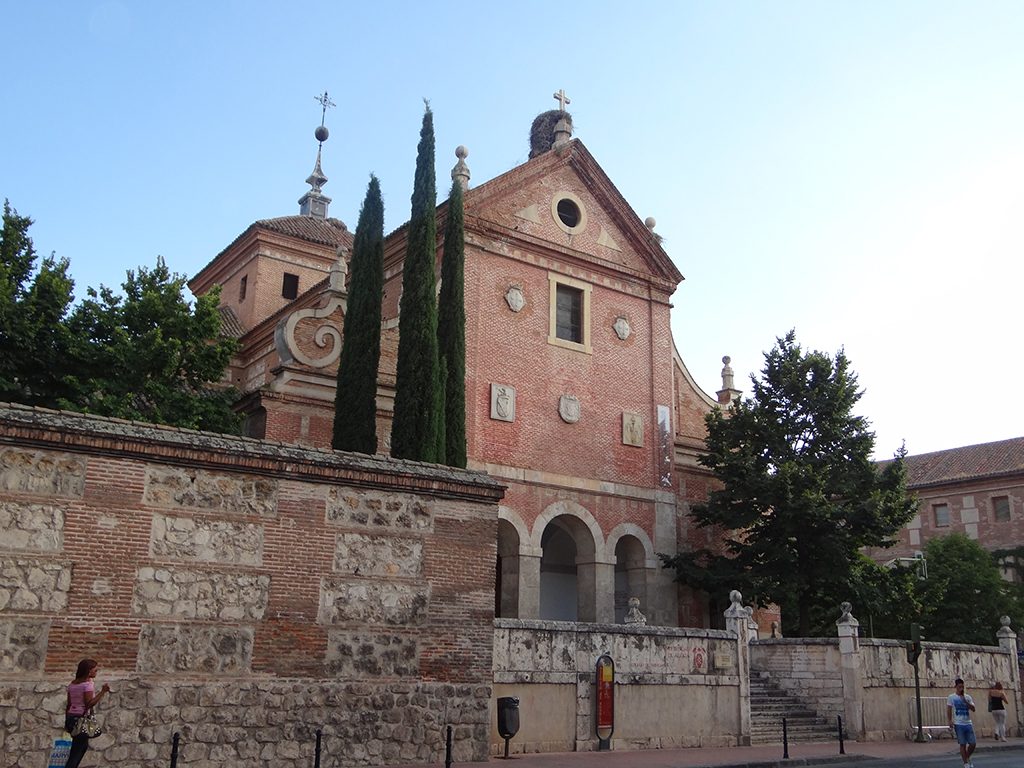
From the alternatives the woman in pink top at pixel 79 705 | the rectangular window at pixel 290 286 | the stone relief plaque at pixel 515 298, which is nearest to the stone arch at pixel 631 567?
the stone relief plaque at pixel 515 298

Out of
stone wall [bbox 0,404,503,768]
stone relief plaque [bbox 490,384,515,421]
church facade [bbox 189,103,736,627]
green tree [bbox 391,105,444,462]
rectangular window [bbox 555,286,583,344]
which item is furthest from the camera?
rectangular window [bbox 555,286,583,344]

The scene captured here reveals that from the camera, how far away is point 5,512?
442 inches

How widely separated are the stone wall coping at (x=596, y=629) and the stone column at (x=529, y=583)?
5638 mm

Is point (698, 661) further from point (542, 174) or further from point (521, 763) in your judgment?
point (542, 174)

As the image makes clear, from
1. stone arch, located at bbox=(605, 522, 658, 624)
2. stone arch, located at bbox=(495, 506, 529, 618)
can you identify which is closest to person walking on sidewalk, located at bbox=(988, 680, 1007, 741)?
stone arch, located at bbox=(605, 522, 658, 624)

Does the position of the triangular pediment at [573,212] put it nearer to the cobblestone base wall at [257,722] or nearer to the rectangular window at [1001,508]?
the cobblestone base wall at [257,722]

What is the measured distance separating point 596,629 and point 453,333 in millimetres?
7948

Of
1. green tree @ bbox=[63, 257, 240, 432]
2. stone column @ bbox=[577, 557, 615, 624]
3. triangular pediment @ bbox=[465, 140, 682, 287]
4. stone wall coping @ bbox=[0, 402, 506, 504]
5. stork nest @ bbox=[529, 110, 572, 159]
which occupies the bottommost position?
stone column @ bbox=[577, 557, 615, 624]

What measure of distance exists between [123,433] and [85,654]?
8.63 ft

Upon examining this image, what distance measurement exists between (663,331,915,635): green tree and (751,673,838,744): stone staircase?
3582 millimetres

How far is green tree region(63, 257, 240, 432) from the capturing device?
823 inches

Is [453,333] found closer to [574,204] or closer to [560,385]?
[560,385]

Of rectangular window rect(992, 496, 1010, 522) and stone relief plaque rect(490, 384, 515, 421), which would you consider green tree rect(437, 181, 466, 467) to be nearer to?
stone relief plaque rect(490, 384, 515, 421)

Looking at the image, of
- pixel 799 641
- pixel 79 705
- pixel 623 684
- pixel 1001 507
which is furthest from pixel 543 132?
pixel 1001 507
